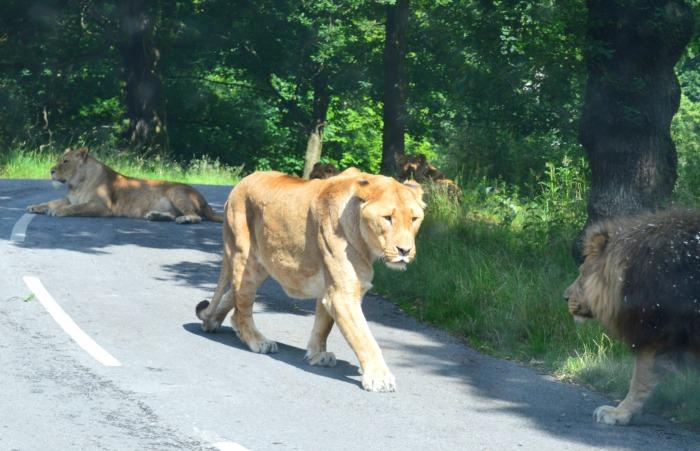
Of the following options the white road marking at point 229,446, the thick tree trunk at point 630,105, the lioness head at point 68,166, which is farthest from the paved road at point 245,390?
the lioness head at point 68,166

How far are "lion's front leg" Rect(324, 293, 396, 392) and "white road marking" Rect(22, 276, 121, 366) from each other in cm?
167

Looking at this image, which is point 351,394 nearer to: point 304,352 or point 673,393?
point 304,352

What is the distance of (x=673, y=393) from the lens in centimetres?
768

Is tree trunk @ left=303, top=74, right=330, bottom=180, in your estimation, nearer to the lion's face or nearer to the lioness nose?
the lion's face

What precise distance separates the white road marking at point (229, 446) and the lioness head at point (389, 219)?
198 cm

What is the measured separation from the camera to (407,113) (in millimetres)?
26672

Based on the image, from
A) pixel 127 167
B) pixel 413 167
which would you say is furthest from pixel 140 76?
pixel 413 167

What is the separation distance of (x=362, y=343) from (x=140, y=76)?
89.9 feet

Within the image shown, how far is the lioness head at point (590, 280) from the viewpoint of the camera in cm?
750

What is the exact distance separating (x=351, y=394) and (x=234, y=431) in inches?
49.4

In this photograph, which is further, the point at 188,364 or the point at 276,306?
the point at 276,306

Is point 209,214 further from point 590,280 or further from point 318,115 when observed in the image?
point 318,115

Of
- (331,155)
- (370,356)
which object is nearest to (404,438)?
(370,356)

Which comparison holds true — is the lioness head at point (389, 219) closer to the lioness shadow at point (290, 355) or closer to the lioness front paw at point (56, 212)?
the lioness shadow at point (290, 355)
